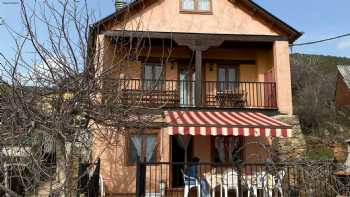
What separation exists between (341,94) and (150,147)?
87.8 feet

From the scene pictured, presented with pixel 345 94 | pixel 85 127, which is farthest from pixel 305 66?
pixel 85 127

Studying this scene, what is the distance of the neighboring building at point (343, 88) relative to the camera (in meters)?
34.8

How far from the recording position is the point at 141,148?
15.9m

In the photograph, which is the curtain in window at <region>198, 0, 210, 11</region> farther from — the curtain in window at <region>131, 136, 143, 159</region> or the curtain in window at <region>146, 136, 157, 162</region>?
the curtain in window at <region>131, 136, 143, 159</region>

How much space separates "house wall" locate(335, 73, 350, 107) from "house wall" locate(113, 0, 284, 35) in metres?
20.7

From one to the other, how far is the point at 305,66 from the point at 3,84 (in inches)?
1520

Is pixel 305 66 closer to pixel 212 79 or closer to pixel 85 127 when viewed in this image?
pixel 212 79

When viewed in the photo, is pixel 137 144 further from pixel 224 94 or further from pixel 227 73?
pixel 227 73

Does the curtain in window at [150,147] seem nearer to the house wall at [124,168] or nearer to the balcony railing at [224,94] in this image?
the house wall at [124,168]

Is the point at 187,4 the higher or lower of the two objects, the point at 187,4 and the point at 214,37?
the higher

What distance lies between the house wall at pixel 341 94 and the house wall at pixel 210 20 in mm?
20741

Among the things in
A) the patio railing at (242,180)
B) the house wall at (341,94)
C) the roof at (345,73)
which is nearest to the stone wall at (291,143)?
the patio railing at (242,180)

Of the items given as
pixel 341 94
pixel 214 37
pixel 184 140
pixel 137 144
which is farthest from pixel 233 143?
pixel 341 94

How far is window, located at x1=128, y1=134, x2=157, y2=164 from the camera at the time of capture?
1584cm
